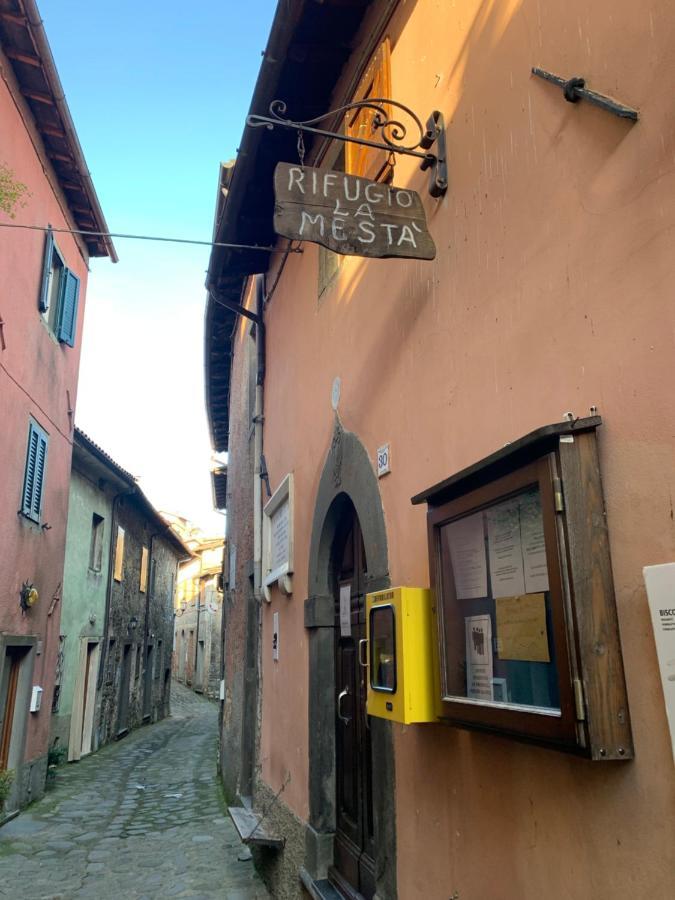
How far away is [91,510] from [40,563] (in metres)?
4.44

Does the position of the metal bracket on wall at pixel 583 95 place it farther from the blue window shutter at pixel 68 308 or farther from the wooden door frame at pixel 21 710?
the blue window shutter at pixel 68 308

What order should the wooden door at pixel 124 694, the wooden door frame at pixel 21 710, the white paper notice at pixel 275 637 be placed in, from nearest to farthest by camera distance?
the white paper notice at pixel 275 637, the wooden door frame at pixel 21 710, the wooden door at pixel 124 694

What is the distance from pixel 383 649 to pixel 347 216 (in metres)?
1.86

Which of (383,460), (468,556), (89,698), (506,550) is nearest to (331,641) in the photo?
(383,460)

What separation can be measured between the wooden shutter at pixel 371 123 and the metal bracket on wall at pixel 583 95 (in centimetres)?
161

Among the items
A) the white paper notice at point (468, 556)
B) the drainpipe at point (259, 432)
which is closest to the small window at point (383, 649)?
the white paper notice at point (468, 556)

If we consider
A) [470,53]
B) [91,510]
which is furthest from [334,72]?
[91,510]

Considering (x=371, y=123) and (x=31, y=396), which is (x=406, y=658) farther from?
(x=31, y=396)

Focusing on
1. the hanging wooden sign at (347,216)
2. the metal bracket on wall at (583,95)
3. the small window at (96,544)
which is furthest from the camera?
the small window at (96,544)

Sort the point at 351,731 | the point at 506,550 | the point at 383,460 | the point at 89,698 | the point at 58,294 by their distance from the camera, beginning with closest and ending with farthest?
1. the point at 506,550
2. the point at 383,460
3. the point at 351,731
4. the point at 58,294
5. the point at 89,698

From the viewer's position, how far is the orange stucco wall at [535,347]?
1.90 m

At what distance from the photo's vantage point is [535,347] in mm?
2469

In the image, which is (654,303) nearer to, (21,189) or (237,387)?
(21,189)

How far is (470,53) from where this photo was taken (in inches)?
124
